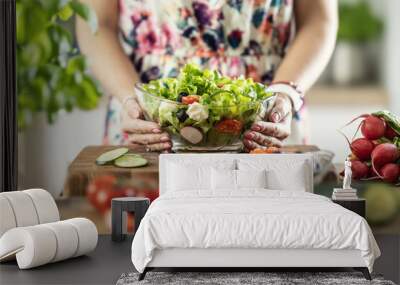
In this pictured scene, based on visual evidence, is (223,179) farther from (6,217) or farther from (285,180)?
(6,217)

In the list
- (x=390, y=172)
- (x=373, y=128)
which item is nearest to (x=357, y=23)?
(x=373, y=128)

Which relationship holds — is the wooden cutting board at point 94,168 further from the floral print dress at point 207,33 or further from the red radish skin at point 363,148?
the floral print dress at point 207,33

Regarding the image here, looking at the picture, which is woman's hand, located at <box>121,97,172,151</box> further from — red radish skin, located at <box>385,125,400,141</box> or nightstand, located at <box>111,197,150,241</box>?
red radish skin, located at <box>385,125,400,141</box>

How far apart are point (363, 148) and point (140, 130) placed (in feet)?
5.05

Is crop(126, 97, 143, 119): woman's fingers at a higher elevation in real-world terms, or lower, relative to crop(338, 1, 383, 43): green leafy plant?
lower

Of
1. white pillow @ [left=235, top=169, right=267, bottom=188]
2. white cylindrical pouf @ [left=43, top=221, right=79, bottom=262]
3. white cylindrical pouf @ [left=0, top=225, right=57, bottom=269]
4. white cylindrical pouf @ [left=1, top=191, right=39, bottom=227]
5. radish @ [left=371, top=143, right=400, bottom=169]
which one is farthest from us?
radish @ [left=371, top=143, right=400, bottom=169]

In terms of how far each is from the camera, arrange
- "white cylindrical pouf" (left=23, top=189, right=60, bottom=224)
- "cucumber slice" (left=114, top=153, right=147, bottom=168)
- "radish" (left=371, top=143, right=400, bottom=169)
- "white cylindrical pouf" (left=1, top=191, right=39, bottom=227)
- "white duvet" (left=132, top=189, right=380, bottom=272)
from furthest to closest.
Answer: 1. "cucumber slice" (left=114, top=153, right=147, bottom=168)
2. "radish" (left=371, top=143, right=400, bottom=169)
3. "white cylindrical pouf" (left=23, top=189, right=60, bottom=224)
4. "white cylindrical pouf" (left=1, top=191, right=39, bottom=227)
5. "white duvet" (left=132, top=189, right=380, bottom=272)

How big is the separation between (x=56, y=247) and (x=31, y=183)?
67.4 inches

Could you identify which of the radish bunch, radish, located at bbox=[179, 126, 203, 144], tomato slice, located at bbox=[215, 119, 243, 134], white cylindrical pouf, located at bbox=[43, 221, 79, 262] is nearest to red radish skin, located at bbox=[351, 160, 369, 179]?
the radish bunch

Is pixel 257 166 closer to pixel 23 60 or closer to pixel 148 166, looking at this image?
pixel 148 166

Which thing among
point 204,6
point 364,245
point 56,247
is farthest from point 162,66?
point 364,245

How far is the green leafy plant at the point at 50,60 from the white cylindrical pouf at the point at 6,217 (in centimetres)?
159

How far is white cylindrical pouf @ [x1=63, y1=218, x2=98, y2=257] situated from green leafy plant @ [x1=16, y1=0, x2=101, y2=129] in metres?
1.45

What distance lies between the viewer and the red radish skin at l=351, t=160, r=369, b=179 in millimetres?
5727
